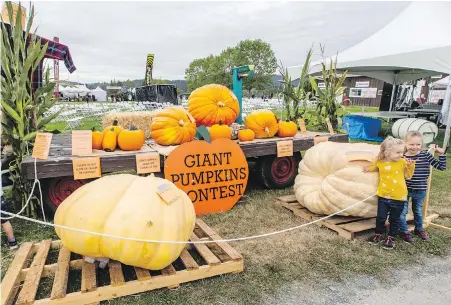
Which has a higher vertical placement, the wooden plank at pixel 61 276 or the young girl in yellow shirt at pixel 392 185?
the young girl in yellow shirt at pixel 392 185

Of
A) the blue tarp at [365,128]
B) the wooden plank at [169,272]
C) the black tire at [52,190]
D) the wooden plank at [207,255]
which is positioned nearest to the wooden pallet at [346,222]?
the wooden plank at [207,255]

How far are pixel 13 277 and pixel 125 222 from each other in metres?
0.95

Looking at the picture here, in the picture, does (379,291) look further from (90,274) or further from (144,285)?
(90,274)

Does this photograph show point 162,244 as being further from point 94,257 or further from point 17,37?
point 17,37

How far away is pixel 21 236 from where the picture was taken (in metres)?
3.33

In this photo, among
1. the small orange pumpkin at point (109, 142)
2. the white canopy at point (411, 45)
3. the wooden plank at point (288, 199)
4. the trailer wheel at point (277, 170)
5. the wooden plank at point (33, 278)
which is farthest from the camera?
the white canopy at point (411, 45)

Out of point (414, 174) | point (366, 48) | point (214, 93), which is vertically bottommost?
point (414, 174)

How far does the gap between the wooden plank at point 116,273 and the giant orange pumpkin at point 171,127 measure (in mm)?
1784

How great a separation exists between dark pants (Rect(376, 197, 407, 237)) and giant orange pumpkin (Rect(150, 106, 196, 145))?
7.82 feet

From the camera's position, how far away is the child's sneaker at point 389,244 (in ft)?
10.6

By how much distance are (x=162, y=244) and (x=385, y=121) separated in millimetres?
16136

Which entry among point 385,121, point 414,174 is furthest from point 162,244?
point 385,121

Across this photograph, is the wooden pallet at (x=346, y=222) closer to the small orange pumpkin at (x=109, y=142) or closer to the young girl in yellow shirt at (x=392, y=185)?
the young girl in yellow shirt at (x=392, y=185)

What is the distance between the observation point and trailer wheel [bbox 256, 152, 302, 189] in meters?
4.93
